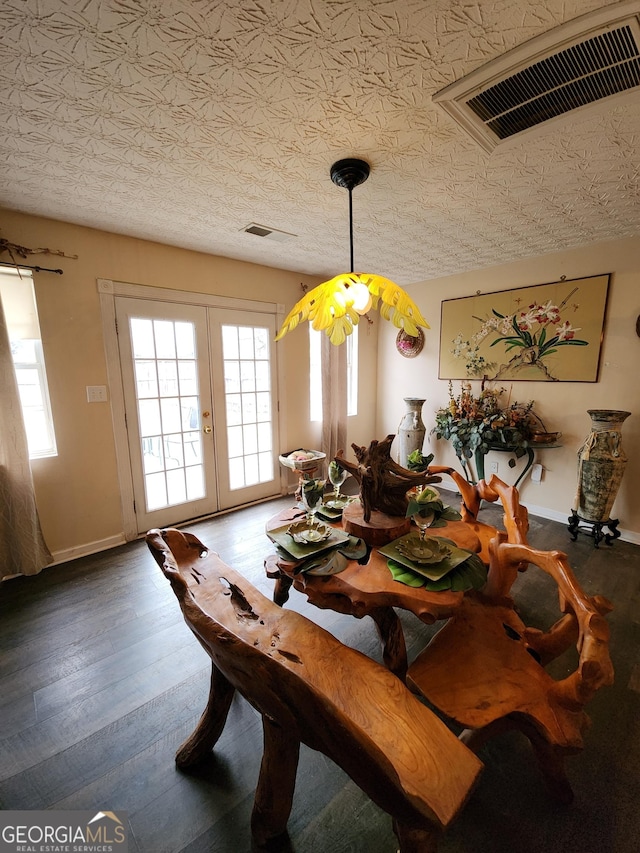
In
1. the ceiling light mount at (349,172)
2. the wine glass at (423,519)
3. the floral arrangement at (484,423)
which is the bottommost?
the wine glass at (423,519)

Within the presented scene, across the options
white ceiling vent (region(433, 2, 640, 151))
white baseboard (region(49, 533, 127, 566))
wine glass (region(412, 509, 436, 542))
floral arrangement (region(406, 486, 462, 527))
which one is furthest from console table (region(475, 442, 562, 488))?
white baseboard (region(49, 533, 127, 566))

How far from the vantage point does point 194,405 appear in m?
3.01

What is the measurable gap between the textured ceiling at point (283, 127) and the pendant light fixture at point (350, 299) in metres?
0.08

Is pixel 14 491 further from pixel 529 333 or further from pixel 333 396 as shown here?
pixel 529 333

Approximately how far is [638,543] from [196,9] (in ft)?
13.4

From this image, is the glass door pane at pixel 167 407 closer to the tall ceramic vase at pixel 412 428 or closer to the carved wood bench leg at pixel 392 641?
the tall ceramic vase at pixel 412 428

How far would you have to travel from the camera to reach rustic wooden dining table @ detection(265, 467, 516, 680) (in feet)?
3.81

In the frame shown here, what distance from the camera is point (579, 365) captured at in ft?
9.66

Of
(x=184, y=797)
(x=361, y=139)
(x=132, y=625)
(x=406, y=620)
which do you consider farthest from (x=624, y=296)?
(x=132, y=625)

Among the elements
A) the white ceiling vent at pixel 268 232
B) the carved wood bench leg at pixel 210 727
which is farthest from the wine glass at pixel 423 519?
the white ceiling vent at pixel 268 232

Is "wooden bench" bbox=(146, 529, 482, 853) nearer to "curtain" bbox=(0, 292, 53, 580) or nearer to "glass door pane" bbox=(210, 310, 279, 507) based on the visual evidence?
"curtain" bbox=(0, 292, 53, 580)

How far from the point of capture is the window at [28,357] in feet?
7.13

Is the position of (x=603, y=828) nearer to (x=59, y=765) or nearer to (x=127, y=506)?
(x=59, y=765)

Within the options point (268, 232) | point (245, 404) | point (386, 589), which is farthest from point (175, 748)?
point (268, 232)
